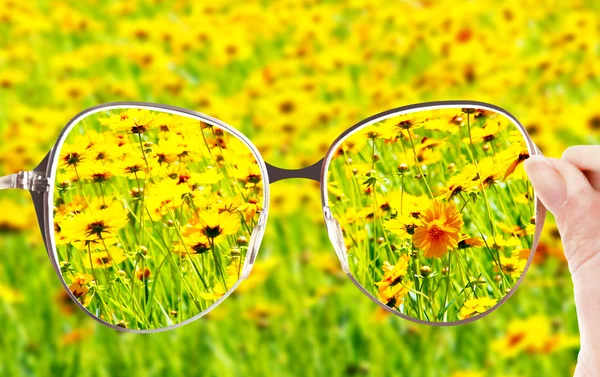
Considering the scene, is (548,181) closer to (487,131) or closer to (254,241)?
(487,131)

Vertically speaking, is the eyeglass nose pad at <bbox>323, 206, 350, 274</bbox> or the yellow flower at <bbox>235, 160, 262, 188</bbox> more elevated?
the yellow flower at <bbox>235, 160, 262, 188</bbox>

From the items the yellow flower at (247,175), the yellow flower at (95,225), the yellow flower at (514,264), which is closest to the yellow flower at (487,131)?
the yellow flower at (514,264)

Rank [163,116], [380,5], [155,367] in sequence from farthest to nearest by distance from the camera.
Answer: [380,5], [155,367], [163,116]

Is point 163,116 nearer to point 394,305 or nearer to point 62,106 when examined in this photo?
point 394,305

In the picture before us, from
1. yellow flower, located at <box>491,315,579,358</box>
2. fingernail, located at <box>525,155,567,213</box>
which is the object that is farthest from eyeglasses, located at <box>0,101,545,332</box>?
yellow flower, located at <box>491,315,579,358</box>

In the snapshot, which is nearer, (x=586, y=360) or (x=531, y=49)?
(x=586, y=360)

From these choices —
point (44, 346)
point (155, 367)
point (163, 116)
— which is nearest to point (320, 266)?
point (155, 367)

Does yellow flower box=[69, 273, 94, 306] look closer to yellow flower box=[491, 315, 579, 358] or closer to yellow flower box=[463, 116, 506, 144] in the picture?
yellow flower box=[463, 116, 506, 144]
